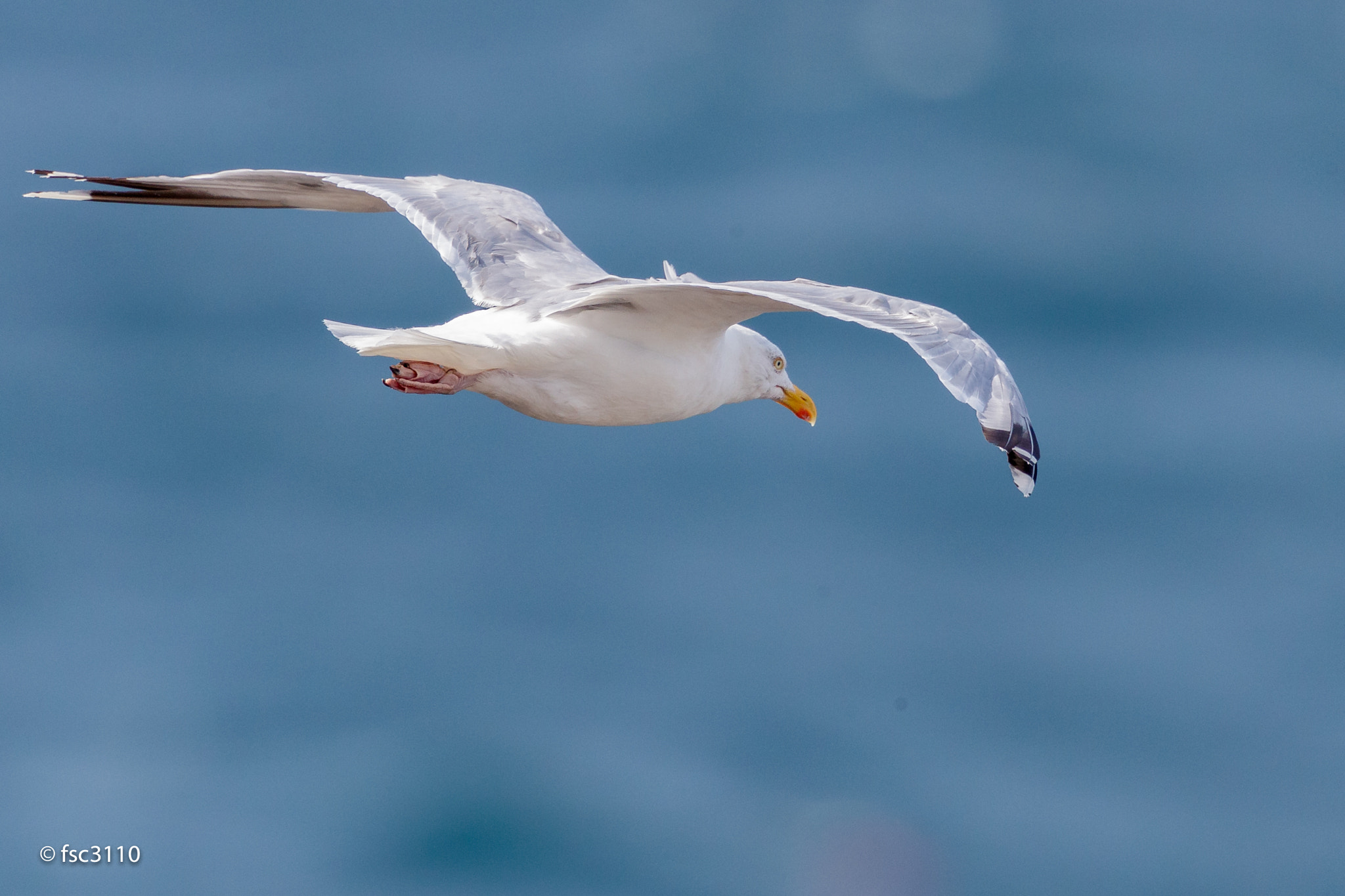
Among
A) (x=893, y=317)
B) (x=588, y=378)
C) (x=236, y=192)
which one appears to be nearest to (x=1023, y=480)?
(x=893, y=317)

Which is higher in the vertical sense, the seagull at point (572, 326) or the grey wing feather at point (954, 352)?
the seagull at point (572, 326)

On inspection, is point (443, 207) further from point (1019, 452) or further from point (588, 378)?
Result: point (1019, 452)

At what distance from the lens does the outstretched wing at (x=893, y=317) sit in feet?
17.6

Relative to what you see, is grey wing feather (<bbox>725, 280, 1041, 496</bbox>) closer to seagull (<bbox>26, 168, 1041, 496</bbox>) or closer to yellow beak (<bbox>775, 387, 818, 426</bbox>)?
seagull (<bbox>26, 168, 1041, 496</bbox>)

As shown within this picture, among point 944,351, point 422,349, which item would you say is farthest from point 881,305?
point 422,349

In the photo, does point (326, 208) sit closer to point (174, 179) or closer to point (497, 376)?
point (174, 179)

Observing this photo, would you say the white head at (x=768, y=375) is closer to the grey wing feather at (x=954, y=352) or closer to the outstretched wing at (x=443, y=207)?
the outstretched wing at (x=443, y=207)

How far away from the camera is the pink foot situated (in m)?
6.25

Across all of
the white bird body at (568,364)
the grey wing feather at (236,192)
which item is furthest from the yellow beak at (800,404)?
the grey wing feather at (236,192)

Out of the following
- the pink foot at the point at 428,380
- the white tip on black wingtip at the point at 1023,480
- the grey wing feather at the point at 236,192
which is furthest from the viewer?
the grey wing feather at the point at 236,192

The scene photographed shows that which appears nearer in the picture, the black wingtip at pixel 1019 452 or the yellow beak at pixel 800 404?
the black wingtip at pixel 1019 452

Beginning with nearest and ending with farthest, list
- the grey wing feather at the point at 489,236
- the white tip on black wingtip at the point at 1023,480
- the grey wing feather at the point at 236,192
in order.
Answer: the white tip on black wingtip at the point at 1023,480, the grey wing feather at the point at 489,236, the grey wing feather at the point at 236,192

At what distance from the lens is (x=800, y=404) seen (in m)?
7.64

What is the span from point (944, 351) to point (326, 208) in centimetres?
340
